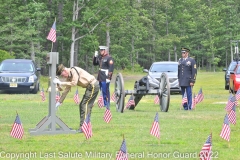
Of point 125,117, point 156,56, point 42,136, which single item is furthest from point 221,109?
point 156,56

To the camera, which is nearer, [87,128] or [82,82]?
[87,128]

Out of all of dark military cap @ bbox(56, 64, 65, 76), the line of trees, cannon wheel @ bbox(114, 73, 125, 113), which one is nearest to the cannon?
cannon wheel @ bbox(114, 73, 125, 113)

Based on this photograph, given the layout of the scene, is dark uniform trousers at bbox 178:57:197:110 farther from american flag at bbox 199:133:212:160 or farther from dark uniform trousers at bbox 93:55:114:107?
american flag at bbox 199:133:212:160

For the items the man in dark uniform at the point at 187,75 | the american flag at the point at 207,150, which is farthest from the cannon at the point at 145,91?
the american flag at the point at 207,150

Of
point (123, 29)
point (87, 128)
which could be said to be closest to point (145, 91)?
point (87, 128)

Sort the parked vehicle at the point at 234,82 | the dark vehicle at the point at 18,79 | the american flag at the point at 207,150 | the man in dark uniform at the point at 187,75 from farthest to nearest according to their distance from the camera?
1. the dark vehicle at the point at 18,79
2. the parked vehicle at the point at 234,82
3. the man in dark uniform at the point at 187,75
4. the american flag at the point at 207,150

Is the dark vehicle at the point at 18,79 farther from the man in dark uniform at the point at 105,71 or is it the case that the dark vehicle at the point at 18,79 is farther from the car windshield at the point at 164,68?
the man in dark uniform at the point at 105,71

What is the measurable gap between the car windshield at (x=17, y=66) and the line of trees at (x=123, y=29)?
20.2 feet

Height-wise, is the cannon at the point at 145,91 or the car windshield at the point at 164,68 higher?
the car windshield at the point at 164,68

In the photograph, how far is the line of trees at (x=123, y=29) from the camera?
150 feet

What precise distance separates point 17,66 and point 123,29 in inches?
1432

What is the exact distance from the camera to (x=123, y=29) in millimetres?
64562

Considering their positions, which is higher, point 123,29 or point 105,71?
point 123,29

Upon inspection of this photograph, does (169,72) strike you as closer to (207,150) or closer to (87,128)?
(87,128)
